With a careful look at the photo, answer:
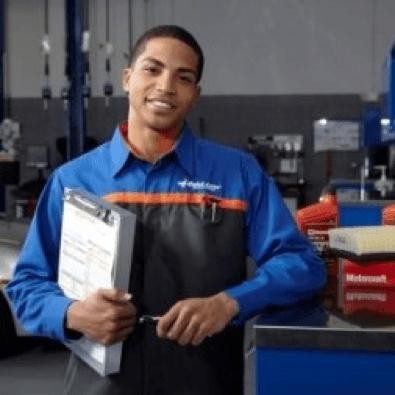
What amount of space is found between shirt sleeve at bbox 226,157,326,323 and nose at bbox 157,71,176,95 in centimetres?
22

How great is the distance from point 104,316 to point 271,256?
35 cm

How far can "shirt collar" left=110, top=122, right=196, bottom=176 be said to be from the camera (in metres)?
1.54

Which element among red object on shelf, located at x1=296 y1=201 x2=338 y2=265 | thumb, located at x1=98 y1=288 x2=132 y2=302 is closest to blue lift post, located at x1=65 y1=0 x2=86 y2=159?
red object on shelf, located at x1=296 y1=201 x2=338 y2=265

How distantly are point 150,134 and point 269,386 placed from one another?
22.4 inches

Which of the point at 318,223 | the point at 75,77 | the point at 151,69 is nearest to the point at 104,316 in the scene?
the point at 151,69

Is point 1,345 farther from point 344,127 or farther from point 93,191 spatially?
point 344,127

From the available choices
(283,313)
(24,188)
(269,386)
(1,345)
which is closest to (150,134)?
(283,313)

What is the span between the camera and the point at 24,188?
25.3ft

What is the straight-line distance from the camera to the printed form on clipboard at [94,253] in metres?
1.35

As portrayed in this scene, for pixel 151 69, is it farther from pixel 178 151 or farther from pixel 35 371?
pixel 35 371

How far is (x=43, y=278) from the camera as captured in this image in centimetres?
151

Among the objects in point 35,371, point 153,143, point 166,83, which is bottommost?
point 35,371

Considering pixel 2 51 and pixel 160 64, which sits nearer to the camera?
pixel 160 64

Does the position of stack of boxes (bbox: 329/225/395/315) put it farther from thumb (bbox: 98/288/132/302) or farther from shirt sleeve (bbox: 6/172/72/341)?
shirt sleeve (bbox: 6/172/72/341)
